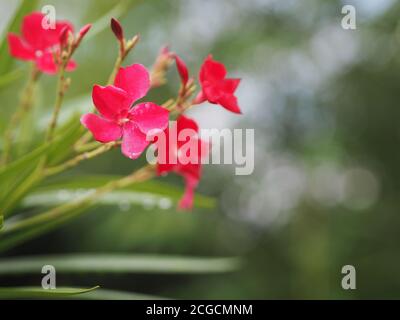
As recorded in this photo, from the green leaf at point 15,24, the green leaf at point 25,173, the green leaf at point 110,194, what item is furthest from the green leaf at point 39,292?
the green leaf at point 15,24

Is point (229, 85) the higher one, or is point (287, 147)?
point (287, 147)

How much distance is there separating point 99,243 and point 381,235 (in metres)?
1.64

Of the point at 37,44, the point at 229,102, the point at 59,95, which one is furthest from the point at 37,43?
the point at 229,102

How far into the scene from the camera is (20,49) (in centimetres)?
61

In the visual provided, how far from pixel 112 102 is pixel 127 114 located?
2 cm

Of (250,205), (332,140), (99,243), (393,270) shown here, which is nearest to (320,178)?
(332,140)

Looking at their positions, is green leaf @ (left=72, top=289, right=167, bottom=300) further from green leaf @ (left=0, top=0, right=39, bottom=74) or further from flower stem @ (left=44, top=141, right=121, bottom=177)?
green leaf @ (left=0, top=0, right=39, bottom=74)

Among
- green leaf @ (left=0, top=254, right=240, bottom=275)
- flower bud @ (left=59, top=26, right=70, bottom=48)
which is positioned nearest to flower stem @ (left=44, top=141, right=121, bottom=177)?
flower bud @ (left=59, top=26, right=70, bottom=48)

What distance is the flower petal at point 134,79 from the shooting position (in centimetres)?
47

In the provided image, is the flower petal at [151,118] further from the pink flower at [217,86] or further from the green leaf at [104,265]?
the green leaf at [104,265]

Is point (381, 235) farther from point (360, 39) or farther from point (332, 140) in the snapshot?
point (360, 39)

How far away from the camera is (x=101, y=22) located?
778 millimetres

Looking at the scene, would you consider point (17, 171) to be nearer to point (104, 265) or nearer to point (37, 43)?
point (37, 43)

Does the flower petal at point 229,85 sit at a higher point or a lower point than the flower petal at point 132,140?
higher
